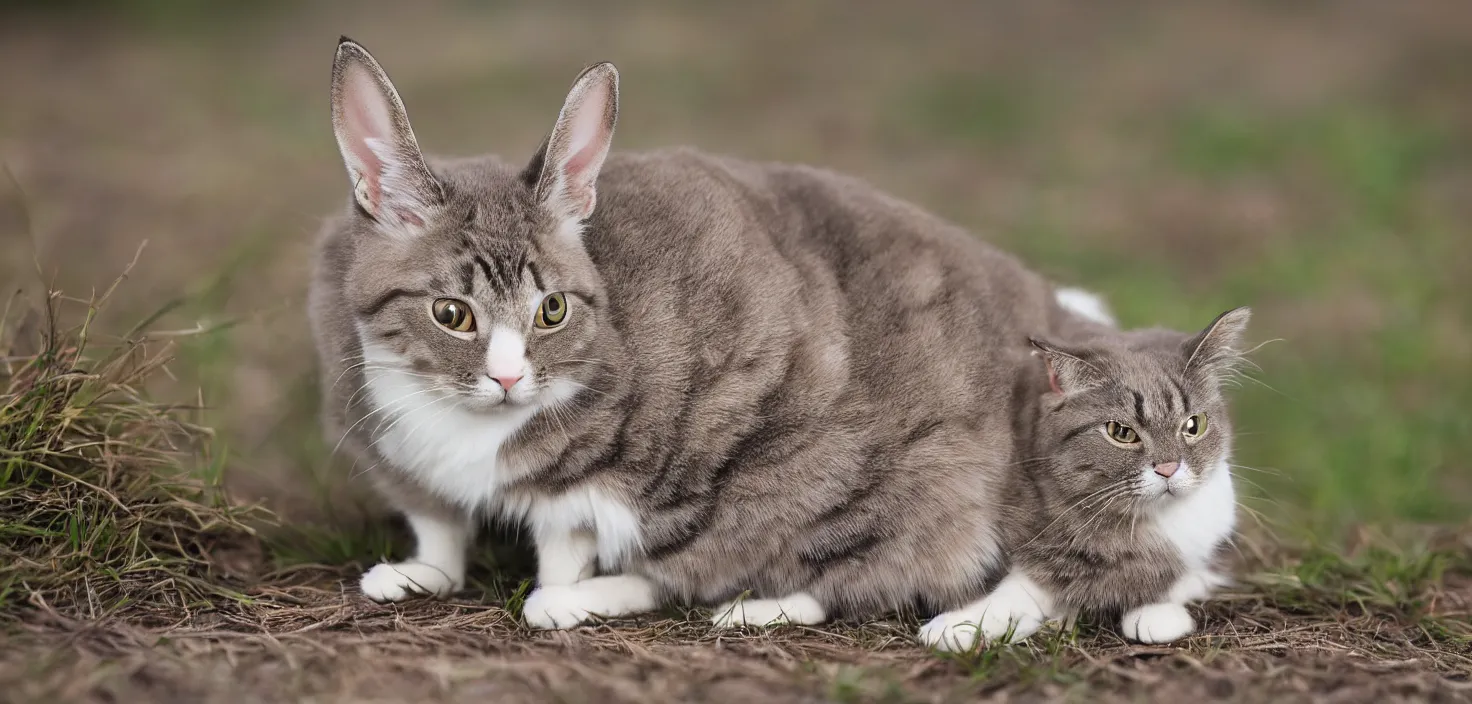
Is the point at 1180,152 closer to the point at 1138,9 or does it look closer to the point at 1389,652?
the point at 1138,9

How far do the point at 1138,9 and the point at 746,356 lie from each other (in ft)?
32.3

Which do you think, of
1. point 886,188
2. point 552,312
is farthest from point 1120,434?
point 886,188

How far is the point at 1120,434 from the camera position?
11.7 ft

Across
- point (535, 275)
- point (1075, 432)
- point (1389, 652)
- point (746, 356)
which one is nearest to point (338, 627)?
point (535, 275)

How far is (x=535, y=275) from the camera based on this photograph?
3328 millimetres

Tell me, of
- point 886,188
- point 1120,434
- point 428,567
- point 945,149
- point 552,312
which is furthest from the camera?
point 945,149

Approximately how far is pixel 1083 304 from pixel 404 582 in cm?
277

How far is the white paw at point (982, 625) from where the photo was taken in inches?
138

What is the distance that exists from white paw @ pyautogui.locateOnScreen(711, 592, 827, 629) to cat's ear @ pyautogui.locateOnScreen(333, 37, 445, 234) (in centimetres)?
154

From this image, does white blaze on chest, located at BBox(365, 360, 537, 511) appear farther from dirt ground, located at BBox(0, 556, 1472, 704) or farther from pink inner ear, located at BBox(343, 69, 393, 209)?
pink inner ear, located at BBox(343, 69, 393, 209)

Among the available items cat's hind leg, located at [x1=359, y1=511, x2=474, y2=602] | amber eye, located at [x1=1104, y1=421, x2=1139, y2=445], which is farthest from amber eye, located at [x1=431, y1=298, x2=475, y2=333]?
amber eye, located at [x1=1104, y1=421, x2=1139, y2=445]

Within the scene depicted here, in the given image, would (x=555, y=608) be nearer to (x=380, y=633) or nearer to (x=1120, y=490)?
(x=380, y=633)

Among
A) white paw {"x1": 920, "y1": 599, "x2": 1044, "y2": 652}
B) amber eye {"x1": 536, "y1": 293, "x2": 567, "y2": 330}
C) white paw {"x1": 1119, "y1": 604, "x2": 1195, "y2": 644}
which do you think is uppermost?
amber eye {"x1": 536, "y1": 293, "x2": 567, "y2": 330}

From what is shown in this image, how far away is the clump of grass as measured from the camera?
3.45 metres
